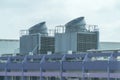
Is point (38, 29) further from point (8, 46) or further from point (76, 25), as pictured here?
point (8, 46)

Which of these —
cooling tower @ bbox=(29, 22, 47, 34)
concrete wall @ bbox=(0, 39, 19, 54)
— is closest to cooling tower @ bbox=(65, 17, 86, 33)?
cooling tower @ bbox=(29, 22, 47, 34)

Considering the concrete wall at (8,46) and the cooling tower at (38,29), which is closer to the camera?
the cooling tower at (38,29)

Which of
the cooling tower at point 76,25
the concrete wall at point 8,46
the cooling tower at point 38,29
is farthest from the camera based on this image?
the concrete wall at point 8,46

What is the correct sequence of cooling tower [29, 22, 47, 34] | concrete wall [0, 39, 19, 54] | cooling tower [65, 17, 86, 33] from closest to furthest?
cooling tower [65, 17, 86, 33], cooling tower [29, 22, 47, 34], concrete wall [0, 39, 19, 54]

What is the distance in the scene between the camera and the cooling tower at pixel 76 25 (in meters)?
114

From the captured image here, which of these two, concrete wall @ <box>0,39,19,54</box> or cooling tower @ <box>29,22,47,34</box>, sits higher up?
cooling tower @ <box>29,22,47,34</box>

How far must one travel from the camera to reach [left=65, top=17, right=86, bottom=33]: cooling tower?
113688 mm

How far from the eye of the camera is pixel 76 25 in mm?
114125

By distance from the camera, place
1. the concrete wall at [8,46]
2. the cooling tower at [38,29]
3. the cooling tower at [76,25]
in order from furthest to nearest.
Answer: the concrete wall at [8,46]
the cooling tower at [38,29]
the cooling tower at [76,25]

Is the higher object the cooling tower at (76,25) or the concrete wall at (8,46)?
the cooling tower at (76,25)

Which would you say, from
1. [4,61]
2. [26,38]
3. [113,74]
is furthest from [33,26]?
[113,74]

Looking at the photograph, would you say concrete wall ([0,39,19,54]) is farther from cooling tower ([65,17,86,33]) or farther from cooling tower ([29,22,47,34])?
cooling tower ([65,17,86,33])

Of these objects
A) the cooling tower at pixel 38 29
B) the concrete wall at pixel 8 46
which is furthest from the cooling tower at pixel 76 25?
the concrete wall at pixel 8 46

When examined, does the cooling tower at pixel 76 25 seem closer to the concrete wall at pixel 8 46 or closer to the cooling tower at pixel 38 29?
the cooling tower at pixel 38 29
